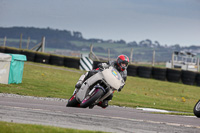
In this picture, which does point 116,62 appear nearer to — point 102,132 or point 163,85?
point 102,132

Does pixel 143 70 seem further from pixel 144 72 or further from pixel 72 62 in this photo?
pixel 72 62

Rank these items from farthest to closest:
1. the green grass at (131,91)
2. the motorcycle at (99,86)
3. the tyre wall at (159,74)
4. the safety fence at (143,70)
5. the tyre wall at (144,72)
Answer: the tyre wall at (144,72)
the tyre wall at (159,74)
the safety fence at (143,70)
the green grass at (131,91)
the motorcycle at (99,86)

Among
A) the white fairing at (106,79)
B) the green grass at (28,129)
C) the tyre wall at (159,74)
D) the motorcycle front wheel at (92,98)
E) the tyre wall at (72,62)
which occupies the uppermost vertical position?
the white fairing at (106,79)

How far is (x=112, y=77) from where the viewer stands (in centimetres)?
920

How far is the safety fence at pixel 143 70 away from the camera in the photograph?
1168 inches

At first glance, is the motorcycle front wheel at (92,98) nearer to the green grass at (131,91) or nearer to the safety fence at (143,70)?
the green grass at (131,91)

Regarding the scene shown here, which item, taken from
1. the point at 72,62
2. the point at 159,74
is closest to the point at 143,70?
the point at 159,74

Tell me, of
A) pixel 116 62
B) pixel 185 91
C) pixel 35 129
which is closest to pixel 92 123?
pixel 35 129

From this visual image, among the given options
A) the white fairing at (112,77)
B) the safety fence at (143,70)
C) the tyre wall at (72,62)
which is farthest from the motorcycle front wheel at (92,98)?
the tyre wall at (72,62)

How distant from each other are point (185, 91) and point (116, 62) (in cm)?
1616

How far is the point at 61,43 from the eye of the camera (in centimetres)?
Result: 14675

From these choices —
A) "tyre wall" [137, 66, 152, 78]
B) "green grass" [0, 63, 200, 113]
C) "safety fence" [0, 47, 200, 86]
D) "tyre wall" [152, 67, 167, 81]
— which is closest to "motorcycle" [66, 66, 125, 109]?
"green grass" [0, 63, 200, 113]

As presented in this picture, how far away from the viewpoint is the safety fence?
97.3ft

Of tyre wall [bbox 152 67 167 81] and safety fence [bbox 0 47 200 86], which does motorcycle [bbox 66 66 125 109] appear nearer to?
safety fence [bbox 0 47 200 86]
